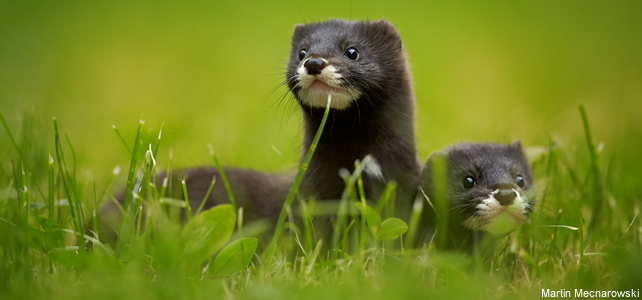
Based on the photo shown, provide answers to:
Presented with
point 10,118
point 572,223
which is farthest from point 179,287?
point 10,118

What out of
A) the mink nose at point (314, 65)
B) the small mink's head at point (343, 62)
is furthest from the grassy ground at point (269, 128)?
the mink nose at point (314, 65)

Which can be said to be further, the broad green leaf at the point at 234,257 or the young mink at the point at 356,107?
the young mink at the point at 356,107

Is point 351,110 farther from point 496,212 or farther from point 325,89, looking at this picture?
point 496,212

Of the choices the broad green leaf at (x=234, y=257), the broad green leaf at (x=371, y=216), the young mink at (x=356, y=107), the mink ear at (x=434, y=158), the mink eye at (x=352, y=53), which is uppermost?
the mink eye at (x=352, y=53)

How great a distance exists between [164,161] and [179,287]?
458 cm

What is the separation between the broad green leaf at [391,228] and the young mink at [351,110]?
801mm

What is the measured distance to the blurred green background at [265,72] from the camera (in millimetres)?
8328

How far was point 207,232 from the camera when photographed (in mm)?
3707

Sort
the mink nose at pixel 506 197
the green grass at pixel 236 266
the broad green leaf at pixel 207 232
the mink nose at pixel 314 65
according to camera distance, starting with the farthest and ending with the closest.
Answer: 1. the mink nose at pixel 314 65
2. the mink nose at pixel 506 197
3. the broad green leaf at pixel 207 232
4. the green grass at pixel 236 266

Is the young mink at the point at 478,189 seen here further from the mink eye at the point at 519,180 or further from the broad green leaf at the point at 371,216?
the broad green leaf at the point at 371,216

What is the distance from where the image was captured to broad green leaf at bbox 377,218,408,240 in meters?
3.86

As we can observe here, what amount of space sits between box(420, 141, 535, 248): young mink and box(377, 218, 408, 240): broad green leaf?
0.48m

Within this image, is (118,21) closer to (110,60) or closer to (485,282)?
(110,60)

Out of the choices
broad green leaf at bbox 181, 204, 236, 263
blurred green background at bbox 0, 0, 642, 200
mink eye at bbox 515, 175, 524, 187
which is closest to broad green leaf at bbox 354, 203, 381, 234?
broad green leaf at bbox 181, 204, 236, 263
